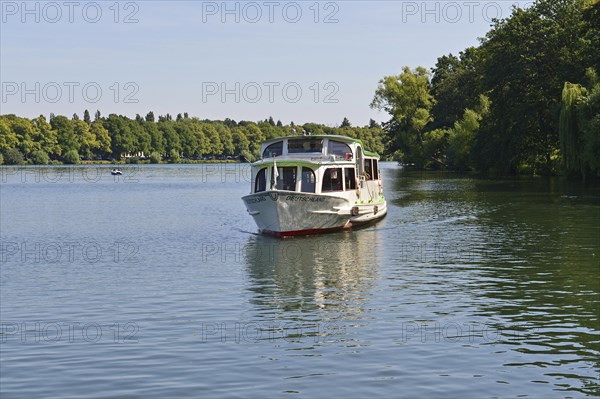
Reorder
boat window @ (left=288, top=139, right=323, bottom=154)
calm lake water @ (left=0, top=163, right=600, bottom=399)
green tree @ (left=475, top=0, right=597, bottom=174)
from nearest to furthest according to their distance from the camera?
calm lake water @ (left=0, top=163, right=600, bottom=399) < boat window @ (left=288, top=139, right=323, bottom=154) < green tree @ (left=475, top=0, right=597, bottom=174)

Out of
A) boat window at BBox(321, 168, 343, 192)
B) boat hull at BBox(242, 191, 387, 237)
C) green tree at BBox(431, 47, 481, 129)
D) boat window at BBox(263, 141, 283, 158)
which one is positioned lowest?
boat hull at BBox(242, 191, 387, 237)

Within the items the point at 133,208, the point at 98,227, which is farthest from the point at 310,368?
the point at 133,208

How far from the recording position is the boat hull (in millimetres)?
39938

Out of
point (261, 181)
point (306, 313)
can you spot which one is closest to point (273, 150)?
point (261, 181)

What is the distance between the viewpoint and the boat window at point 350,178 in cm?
4366

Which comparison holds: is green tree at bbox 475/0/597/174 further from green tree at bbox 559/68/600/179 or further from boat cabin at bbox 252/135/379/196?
boat cabin at bbox 252/135/379/196

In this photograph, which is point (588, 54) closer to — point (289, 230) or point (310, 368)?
point (289, 230)

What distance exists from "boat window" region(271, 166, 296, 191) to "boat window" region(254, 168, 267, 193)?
0.85 meters

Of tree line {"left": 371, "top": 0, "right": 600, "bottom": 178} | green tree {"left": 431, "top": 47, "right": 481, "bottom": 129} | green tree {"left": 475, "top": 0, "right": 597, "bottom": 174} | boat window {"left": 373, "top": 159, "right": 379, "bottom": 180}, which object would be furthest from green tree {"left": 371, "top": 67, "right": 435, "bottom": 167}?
boat window {"left": 373, "top": 159, "right": 379, "bottom": 180}

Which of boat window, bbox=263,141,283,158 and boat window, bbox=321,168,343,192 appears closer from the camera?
boat window, bbox=321,168,343,192

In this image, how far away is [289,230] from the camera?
40438mm

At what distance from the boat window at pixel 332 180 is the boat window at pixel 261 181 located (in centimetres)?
280

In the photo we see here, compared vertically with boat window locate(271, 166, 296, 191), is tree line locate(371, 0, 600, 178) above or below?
above

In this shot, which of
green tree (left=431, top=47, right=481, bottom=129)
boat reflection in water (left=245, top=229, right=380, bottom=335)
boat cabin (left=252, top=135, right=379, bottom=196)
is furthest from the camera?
green tree (left=431, top=47, right=481, bottom=129)
